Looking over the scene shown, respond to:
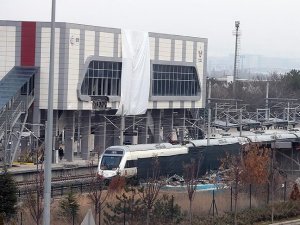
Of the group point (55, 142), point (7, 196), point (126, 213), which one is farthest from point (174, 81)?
point (7, 196)

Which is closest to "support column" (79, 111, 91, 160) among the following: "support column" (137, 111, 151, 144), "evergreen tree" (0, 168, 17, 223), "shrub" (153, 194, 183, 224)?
"support column" (137, 111, 151, 144)

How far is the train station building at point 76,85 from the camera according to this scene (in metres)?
51.0

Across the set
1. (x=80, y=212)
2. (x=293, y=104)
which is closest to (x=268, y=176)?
(x=80, y=212)

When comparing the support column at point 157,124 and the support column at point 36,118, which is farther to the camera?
the support column at point 157,124

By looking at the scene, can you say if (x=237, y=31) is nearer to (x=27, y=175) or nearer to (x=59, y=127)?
(x=59, y=127)

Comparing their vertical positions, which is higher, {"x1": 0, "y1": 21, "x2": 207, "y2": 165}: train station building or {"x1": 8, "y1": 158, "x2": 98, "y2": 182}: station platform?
{"x1": 0, "y1": 21, "x2": 207, "y2": 165}: train station building

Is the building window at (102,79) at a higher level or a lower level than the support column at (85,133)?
higher

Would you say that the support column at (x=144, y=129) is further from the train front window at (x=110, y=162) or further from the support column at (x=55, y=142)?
the train front window at (x=110, y=162)

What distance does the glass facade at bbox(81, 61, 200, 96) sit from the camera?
5459 cm

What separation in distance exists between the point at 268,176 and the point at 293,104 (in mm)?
55299

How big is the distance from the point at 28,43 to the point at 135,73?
9185 mm

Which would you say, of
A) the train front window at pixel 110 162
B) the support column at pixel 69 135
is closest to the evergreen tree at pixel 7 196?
the train front window at pixel 110 162

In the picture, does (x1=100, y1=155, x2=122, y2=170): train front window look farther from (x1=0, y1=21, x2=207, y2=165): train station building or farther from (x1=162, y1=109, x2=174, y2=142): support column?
(x1=162, y1=109, x2=174, y2=142): support column

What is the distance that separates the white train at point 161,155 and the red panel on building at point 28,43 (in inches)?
424
